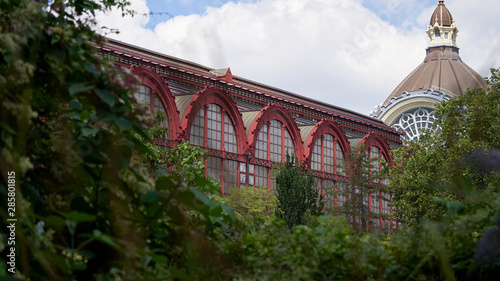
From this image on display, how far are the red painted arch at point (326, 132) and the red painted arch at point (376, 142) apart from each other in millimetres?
1820

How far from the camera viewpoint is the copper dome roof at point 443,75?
381 ft


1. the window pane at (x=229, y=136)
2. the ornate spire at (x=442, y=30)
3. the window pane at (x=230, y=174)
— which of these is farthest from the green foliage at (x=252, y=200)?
the ornate spire at (x=442, y=30)

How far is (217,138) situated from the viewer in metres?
53.4

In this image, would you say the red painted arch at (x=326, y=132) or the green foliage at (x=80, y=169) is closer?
the green foliage at (x=80, y=169)

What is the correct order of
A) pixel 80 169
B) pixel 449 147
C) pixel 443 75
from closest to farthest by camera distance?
pixel 80 169 → pixel 449 147 → pixel 443 75

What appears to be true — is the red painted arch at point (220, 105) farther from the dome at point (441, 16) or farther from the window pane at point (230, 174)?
the dome at point (441, 16)

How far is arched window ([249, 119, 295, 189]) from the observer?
5628cm

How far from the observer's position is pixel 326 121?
63.0 m

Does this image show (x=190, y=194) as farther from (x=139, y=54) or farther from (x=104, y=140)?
(x=139, y=54)

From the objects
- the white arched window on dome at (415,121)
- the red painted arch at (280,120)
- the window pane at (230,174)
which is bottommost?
the window pane at (230,174)

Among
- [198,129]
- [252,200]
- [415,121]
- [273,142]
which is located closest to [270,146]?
[273,142]

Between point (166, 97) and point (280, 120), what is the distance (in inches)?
468

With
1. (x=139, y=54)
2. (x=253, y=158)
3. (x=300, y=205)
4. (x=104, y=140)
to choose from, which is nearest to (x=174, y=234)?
(x=104, y=140)

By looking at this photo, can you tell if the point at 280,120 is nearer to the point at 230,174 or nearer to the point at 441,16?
the point at 230,174
